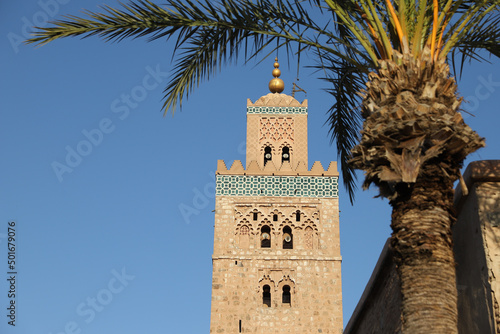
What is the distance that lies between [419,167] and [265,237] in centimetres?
1849

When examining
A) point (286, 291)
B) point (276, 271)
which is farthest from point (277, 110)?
point (286, 291)

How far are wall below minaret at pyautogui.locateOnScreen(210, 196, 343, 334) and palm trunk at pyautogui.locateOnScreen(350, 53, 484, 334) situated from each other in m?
17.0

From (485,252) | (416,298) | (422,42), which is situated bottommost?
(416,298)

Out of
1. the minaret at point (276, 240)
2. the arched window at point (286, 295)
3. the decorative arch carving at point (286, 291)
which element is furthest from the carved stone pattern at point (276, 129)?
the arched window at point (286, 295)

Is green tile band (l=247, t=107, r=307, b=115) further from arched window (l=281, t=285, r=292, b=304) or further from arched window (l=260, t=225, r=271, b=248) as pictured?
arched window (l=281, t=285, r=292, b=304)

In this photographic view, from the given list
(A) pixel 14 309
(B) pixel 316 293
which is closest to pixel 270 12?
(A) pixel 14 309

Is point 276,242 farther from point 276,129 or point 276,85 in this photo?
point 276,85

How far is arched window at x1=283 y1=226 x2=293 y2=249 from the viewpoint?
23828 millimetres

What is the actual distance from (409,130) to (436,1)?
130 cm

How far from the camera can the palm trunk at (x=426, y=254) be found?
16.5 ft

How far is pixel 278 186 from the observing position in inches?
953

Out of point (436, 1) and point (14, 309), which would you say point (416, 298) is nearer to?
point (436, 1)

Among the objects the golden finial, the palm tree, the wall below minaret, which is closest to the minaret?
the wall below minaret

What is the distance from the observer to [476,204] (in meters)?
6.76
